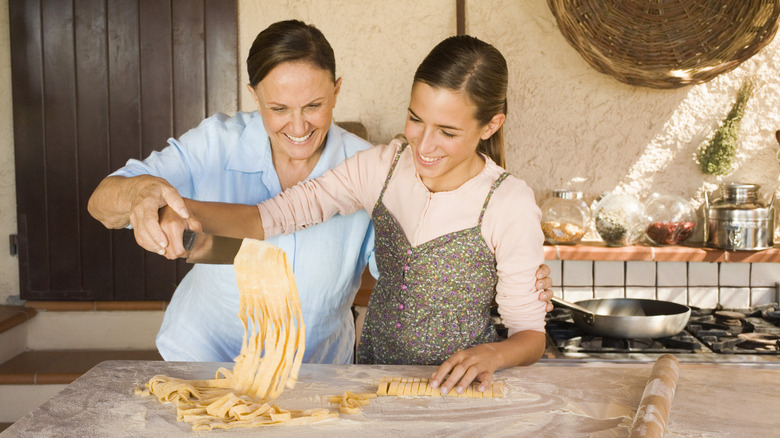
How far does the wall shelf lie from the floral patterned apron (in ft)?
4.59

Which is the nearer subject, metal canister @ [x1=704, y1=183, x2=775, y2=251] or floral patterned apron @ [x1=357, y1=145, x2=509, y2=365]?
floral patterned apron @ [x1=357, y1=145, x2=509, y2=365]

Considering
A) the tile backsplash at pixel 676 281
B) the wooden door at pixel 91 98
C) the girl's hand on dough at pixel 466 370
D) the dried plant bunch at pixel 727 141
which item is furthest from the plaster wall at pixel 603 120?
the girl's hand on dough at pixel 466 370

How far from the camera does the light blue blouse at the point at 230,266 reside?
2129mm

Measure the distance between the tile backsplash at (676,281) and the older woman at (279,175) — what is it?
158 cm

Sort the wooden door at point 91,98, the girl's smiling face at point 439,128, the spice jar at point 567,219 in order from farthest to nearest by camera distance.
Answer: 1. the wooden door at point 91,98
2. the spice jar at point 567,219
3. the girl's smiling face at point 439,128

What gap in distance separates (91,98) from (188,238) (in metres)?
2.58

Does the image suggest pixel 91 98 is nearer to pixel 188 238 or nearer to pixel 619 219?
pixel 188 238

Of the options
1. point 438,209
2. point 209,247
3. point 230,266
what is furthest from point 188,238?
point 438,209

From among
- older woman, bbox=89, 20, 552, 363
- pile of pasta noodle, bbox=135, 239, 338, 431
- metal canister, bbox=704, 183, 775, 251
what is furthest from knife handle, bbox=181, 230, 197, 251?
A: metal canister, bbox=704, 183, 775, 251

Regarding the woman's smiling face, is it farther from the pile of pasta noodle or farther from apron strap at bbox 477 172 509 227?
apron strap at bbox 477 172 509 227

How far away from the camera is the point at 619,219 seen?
3414 millimetres

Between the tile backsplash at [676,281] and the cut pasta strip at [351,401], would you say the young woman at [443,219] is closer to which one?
the cut pasta strip at [351,401]

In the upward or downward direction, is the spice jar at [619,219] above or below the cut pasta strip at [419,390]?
above

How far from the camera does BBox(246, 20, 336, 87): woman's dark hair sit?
6.28ft
